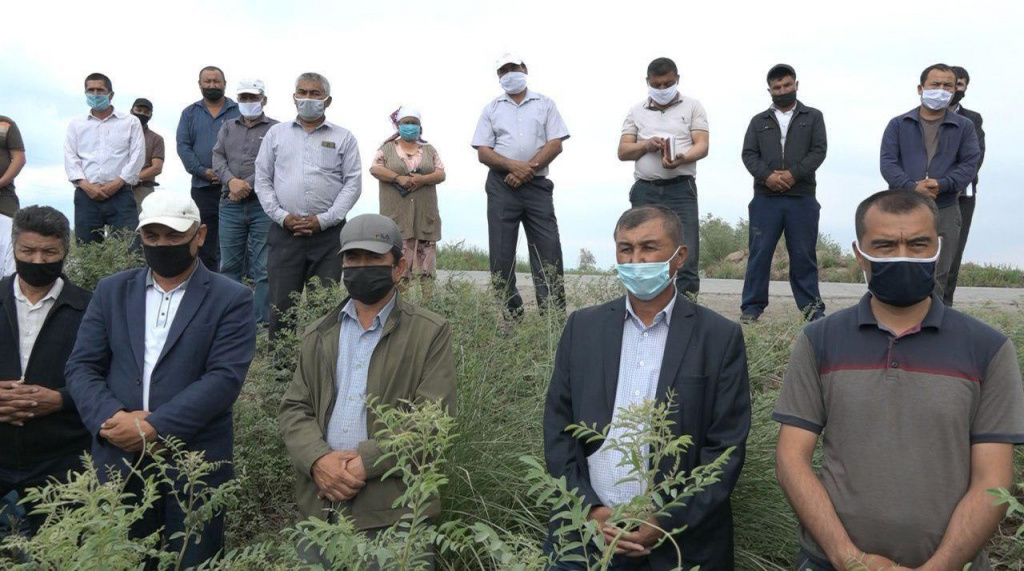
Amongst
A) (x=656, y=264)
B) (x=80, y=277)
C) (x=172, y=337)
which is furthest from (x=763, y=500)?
(x=80, y=277)

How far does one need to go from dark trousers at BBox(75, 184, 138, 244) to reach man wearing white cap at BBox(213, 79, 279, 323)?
1575 mm

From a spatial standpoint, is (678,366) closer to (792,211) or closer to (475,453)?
(475,453)

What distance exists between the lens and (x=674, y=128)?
26.9ft

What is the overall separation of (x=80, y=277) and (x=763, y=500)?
5.86 m

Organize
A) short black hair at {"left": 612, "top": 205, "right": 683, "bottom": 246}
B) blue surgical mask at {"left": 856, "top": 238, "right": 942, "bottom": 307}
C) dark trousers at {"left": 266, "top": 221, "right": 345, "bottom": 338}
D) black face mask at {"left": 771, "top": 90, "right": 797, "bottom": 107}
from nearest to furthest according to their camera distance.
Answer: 1. blue surgical mask at {"left": 856, "top": 238, "right": 942, "bottom": 307}
2. short black hair at {"left": 612, "top": 205, "right": 683, "bottom": 246}
3. dark trousers at {"left": 266, "top": 221, "right": 345, "bottom": 338}
4. black face mask at {"left": 771, "top": 90, "right": 797, "bottom": 107}

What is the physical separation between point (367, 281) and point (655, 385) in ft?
4.58

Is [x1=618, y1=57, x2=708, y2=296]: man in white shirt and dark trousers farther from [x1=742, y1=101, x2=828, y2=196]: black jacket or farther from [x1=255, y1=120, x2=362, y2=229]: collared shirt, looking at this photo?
[x1=255, y1=120, x2=362, y2=229]: collared shirt

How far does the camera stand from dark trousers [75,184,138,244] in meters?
9.77

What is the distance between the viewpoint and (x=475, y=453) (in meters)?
4.65

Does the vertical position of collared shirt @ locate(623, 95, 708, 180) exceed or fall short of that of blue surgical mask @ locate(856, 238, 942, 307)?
it exceeds it

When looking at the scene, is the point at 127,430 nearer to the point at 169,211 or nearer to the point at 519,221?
the point at 169,211

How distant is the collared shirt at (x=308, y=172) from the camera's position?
755cm

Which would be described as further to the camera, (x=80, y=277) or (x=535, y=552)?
(x=80, y=277)

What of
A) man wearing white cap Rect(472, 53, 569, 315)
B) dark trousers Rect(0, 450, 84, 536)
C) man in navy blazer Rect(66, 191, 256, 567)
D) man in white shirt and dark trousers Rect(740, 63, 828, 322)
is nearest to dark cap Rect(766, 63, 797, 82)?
man in white shirt and dark trousers Rect(740, 63, 828, 322)
